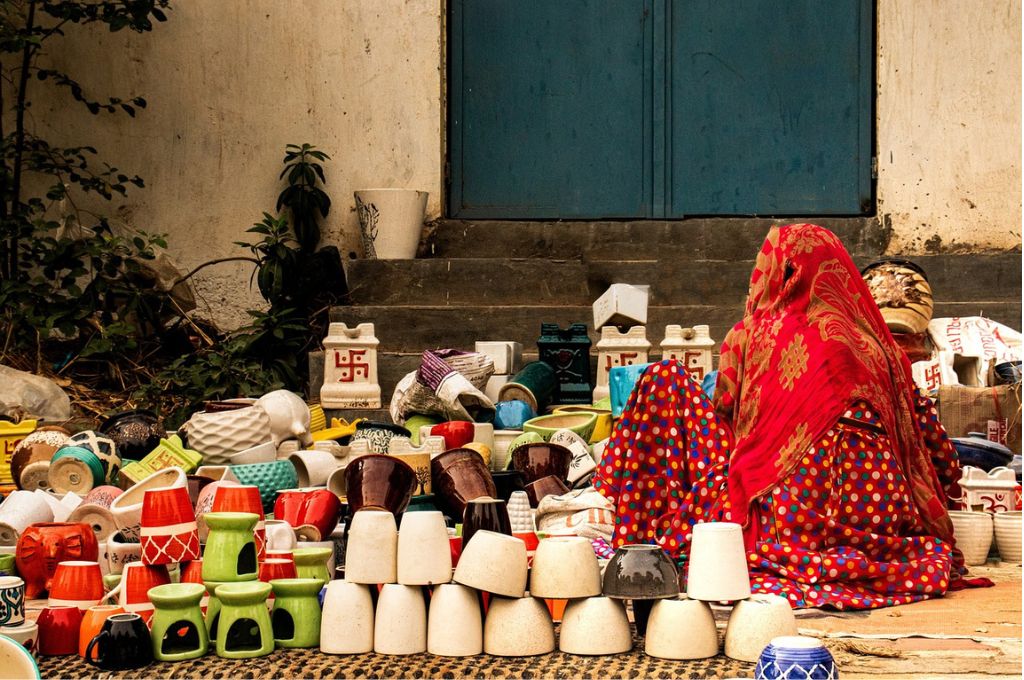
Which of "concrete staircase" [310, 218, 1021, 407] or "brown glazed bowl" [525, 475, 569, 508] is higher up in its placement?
"concrete staircase" [310, 218, 1021, 407]

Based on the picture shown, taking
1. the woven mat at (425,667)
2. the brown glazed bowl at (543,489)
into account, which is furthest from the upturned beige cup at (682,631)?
the brown glazed bowl at (543,489)

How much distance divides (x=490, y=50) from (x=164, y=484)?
469 centimetres

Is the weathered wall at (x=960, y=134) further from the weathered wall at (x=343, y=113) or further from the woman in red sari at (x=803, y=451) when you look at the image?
the woman in red sari at (x=803, y=451)

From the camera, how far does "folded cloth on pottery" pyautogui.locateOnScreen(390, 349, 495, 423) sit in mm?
5539

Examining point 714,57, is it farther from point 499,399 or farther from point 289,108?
point 499,399

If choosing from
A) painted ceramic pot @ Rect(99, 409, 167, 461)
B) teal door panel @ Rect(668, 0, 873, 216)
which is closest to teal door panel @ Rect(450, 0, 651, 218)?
teal door panel @ Rect(668, 0, 873, 216)

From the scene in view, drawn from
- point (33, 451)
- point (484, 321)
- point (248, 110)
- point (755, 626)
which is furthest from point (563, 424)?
point (248, 110)

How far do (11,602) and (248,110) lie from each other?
18.3 ft

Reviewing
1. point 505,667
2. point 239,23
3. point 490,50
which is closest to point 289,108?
point 239,23

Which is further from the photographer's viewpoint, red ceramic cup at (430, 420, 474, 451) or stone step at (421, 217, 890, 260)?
stone step at (421, 217, 890, 260)

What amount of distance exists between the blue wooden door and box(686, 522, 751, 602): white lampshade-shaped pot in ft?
17.0

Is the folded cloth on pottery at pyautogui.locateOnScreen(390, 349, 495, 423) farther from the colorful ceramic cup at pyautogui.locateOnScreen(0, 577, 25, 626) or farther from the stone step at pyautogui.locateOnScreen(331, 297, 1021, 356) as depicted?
the colorful ceramic cup at pyautogui.locateOnScreen(0, 577, 25, 626)

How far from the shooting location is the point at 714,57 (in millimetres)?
7949

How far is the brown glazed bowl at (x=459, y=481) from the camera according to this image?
13.1 feet
